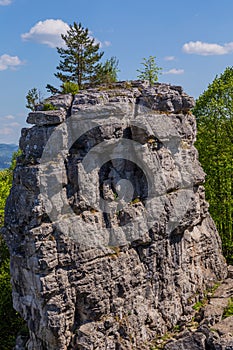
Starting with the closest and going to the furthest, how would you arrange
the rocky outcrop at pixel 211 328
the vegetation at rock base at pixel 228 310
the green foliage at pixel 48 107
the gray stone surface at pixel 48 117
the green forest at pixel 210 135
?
the gray stone surface at pixel 48 117
the rocky outcrop at pixel 211 328
the green foliage at pixel 48 107
the vegetation at rock base at pixel 228 310
the green forest at pixel 210 135

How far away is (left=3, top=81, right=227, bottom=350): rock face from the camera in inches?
624

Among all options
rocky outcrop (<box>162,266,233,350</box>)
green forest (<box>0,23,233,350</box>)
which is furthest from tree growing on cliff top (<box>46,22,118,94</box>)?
rocky outcrop (<box>162,266,233,350</box>)

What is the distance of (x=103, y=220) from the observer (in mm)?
17188

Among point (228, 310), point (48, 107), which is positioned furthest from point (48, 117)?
point (228, 310)

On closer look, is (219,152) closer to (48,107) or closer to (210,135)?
(210,135)

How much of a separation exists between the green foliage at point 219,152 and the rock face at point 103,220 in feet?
26.9

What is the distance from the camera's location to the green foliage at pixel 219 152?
26906mm

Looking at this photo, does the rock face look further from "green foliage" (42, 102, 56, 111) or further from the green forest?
the green forest

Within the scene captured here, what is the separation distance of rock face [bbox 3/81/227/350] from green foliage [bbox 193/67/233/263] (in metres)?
8.19

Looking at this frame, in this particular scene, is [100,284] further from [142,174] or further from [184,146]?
[184,146]

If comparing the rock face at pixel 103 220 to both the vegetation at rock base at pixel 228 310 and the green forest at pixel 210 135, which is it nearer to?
the vegetation at rock base at pixel 228 310

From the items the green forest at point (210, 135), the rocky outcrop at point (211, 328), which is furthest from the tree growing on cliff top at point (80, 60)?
the rocky outcrop at point (211, 328)

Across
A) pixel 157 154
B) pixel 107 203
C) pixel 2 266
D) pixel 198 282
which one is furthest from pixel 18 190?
pixel 2 266

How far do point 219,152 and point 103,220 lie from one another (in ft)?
44.3
